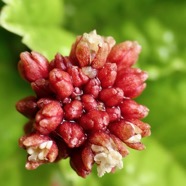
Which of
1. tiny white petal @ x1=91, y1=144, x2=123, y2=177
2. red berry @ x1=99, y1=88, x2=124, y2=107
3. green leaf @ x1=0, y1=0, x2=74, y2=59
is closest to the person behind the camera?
tiny white petal @ x1=91, y1=144, x2=123, y2=177

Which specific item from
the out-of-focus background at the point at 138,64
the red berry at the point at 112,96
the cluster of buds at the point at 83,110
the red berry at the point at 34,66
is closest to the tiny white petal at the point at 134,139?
the cluster of buds at the point at 83,110

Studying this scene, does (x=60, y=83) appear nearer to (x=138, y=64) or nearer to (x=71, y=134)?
(x=71, y=134)

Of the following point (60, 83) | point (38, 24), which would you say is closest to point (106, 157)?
point (60, 83)

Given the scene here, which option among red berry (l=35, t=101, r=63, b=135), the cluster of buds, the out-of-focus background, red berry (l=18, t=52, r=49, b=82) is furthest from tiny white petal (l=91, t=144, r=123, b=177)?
the out-of-focus background

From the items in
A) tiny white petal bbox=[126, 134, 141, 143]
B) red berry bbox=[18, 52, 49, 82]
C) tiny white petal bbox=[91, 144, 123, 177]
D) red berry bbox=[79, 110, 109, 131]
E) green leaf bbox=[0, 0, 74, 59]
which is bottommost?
tiny white petal bbox=[91, 144, 123, 177]

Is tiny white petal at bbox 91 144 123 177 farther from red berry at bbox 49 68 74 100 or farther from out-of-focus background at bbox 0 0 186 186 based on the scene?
out-of-focus background at bbox 0 0 186 186

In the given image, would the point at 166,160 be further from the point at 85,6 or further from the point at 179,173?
the point at 85,6
